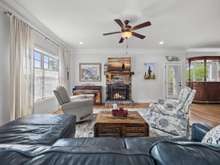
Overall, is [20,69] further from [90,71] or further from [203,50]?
[203,50]

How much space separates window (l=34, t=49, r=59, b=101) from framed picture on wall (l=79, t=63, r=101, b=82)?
1745mm

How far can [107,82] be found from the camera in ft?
27.6

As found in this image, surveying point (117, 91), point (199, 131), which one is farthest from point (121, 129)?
point (117, 91)

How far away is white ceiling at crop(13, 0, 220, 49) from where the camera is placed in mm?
3518

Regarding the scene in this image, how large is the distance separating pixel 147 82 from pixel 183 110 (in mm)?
4975

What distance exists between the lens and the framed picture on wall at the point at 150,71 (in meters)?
8.62

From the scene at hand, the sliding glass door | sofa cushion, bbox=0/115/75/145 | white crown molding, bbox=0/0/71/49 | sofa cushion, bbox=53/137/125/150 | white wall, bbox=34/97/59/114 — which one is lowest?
white wall, bbox=34/97/59/114

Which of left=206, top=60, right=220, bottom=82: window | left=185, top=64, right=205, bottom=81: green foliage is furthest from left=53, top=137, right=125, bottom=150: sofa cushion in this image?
left=206, top=60, right=220, bottom=82: window

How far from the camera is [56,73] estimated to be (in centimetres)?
696

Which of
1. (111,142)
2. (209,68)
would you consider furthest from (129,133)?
(209,68)

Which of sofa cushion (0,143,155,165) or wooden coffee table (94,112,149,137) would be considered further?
wooden coffee table (94,112,149,137)

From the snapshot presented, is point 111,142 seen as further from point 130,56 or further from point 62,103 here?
point 130,56

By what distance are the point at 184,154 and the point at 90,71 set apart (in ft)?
26.3

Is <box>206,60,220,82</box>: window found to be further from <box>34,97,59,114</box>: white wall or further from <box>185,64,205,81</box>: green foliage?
<box>34,97,59,114</box>: white wall
